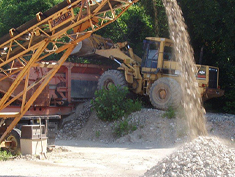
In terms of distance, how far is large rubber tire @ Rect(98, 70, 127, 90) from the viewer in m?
17.1

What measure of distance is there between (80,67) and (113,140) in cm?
482

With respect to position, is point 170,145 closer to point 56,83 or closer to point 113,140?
point 113,140

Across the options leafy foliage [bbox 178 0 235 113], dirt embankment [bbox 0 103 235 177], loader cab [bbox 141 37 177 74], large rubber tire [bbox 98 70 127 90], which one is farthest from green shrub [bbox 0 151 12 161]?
leafy foliage [bbox 178 0 235 113]

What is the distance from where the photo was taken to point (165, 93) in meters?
15.8

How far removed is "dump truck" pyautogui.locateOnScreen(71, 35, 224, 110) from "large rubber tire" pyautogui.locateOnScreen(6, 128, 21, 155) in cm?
709

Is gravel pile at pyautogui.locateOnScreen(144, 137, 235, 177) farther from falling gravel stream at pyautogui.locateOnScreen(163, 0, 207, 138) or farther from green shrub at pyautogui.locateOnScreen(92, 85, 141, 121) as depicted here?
green shrub at pyautogui.locateOnScreen(92, 85, 141, 121)

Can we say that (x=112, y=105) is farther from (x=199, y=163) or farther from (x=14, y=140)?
(x=199, y=163)

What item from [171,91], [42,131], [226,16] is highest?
[226,16]

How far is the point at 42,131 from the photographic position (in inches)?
415

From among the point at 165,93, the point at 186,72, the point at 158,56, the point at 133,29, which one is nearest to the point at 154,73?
the point at 158,56

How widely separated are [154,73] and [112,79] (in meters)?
2.18

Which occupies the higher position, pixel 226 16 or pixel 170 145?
pixel 226 16

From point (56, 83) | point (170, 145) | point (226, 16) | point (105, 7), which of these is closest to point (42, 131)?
point (105, 7)

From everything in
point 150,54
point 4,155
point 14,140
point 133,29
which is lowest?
point 4,155
